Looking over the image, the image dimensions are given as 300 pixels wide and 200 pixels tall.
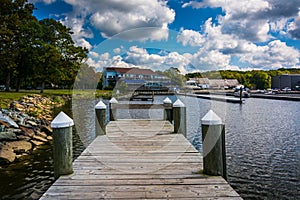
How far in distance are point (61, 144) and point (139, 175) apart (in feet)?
3.75

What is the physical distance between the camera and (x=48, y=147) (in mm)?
8812

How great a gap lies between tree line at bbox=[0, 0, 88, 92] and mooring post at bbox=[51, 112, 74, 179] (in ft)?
77.1

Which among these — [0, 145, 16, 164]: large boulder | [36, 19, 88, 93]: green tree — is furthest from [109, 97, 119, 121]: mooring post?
A: [36, 19, 88, 93]: green tree

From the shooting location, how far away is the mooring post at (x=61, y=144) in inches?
136

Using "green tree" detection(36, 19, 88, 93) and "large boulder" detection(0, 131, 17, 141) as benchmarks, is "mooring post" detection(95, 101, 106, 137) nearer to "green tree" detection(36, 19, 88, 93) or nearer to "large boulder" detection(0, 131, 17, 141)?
"large boulder" detection(0, 131, 17, 141)

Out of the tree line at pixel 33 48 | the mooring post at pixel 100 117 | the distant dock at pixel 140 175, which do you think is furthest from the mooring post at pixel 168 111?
the tree line at pixel 33 48

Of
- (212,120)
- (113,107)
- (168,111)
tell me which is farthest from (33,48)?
(212,120)

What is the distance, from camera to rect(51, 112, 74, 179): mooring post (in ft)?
11.3

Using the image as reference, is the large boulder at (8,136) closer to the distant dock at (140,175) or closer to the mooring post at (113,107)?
the mooring post at (113,107)

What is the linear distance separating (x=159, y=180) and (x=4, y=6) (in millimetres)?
27728

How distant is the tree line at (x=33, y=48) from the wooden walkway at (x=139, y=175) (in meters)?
22.9

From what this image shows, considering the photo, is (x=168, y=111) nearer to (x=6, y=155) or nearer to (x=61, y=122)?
(x=6, y=155)

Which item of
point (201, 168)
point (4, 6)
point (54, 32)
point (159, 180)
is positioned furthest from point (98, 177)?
point (54, 32)

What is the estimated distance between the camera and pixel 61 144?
11.4ft
